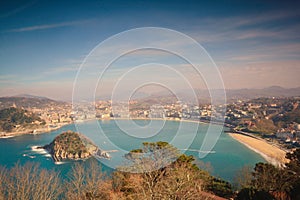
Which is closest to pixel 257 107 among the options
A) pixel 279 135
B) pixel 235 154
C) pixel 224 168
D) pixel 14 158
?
pixel 279 135

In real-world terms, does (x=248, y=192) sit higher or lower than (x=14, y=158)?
higher

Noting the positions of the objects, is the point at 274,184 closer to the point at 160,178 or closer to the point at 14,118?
the point at 160,178

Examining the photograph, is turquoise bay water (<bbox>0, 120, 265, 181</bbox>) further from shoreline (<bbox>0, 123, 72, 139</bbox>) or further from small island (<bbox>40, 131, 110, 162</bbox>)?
shoreline (<bbox>0, 123, 72, 139</bbox>)

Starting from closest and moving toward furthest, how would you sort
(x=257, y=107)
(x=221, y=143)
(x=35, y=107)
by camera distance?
(x=221, y=143)
(x=257, y=107)
(x=35, y=107)

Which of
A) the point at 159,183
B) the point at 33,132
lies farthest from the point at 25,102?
the point at 159,183

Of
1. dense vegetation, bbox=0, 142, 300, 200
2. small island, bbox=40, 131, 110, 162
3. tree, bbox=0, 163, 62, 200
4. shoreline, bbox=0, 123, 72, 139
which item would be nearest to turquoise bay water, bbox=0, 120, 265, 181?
dense vegetation, bbox=0, 142, 300, 200

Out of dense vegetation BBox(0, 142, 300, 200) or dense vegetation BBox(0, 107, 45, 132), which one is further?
dense vegetation BBox(0, 107, 45, 132)

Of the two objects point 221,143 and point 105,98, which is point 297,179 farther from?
point 221,143

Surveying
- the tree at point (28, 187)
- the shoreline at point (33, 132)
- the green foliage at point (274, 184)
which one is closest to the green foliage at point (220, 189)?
the green foliage at point (274, 184)

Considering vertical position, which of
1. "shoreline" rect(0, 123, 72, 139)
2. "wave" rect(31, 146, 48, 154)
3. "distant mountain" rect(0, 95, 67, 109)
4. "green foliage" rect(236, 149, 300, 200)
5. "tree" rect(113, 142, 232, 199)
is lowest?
"wave" rect(31, 146, 48, 154)
